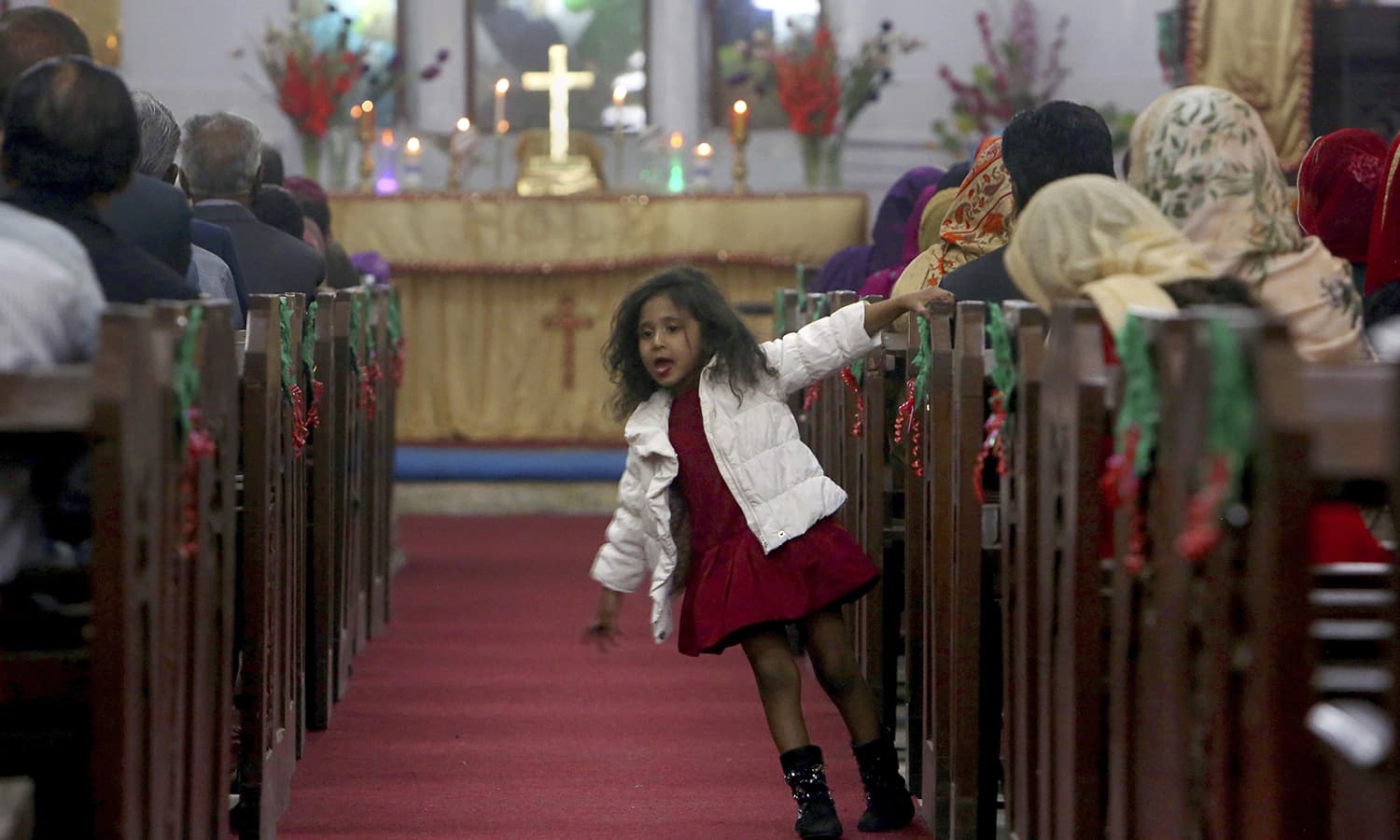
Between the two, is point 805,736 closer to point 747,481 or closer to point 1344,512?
point 747,481

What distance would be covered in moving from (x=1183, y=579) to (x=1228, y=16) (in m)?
6.84

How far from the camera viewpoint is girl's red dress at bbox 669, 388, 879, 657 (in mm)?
3617

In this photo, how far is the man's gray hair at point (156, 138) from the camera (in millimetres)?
4160

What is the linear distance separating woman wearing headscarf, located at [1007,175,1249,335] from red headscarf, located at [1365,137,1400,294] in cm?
176

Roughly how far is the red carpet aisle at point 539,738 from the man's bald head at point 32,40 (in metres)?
1.41

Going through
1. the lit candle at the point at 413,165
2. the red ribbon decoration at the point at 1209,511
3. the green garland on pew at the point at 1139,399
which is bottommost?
the red ribbon decoration at the point at 1209,511

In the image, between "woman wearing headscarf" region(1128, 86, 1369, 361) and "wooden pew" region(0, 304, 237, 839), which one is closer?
"wooden pew" region(0, 304, 237, 839)

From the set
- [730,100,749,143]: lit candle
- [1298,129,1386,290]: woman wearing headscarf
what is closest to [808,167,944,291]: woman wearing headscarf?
[1298,129,1386,290]: woman wearing headscarf

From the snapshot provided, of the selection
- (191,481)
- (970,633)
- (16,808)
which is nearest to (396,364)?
(970,633)

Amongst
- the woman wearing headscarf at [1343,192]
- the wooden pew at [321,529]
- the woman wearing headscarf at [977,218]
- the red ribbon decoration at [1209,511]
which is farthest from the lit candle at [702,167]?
the red ribbon decoration at [1209,511]

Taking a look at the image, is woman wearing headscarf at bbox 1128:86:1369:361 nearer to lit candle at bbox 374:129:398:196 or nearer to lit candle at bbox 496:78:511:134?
lit candle at bbox 496:78:511:134

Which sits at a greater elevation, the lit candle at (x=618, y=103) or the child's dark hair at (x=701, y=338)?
the lit candle at (x=618, y=103)

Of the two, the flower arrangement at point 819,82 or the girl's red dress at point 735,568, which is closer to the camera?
the girl's red dress at point 735,568

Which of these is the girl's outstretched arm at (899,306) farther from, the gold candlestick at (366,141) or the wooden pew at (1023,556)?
the gold candlestick at (366,141)
